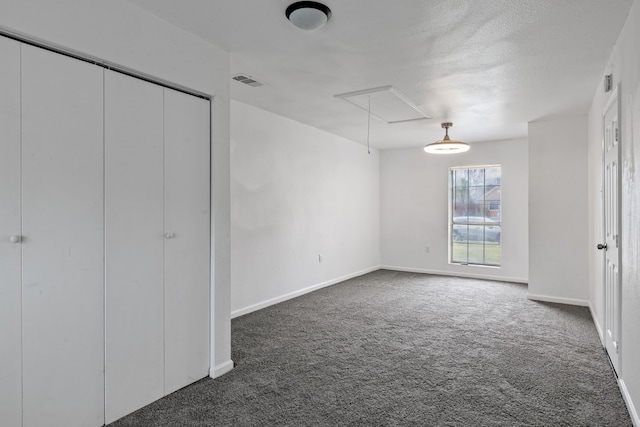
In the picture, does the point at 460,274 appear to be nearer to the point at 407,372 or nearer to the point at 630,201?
the point at 407,372

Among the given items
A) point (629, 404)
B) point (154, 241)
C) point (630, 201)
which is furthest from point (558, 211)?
point (154, 241)

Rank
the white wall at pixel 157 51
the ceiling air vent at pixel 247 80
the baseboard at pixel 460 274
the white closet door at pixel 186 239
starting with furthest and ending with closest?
the baseboard at pixel 460 274
the ceiling air vent at pixel 247 80
the white closet door at pixel 186 239
the white wall at pixel 157 51

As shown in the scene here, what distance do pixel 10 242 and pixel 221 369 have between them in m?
1.65

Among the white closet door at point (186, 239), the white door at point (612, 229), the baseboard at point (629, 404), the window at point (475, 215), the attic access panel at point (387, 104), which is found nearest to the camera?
the baseboard at point (629, 404)

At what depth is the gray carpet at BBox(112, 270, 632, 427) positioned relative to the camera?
2305mm

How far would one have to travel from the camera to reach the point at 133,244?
2346 millimetres

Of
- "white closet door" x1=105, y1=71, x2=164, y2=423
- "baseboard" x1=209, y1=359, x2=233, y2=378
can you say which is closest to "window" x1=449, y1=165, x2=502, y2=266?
"baseboard" x1=209, y1=359, x2=233, y2=378

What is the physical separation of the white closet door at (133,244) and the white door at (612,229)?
10.4 feet

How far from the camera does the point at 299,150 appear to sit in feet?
17.9

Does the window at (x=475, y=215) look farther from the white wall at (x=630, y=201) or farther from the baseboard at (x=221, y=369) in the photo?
the baseboard at (x=221, y=369)

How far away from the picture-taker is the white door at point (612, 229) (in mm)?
2738

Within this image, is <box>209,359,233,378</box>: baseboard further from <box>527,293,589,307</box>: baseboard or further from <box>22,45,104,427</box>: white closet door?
<box>527,293,589,307</box>: baseboard

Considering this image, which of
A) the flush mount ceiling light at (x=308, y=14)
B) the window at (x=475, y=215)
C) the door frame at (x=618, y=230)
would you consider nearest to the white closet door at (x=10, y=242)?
the flush mount ceiling light at (x=308, y=14)

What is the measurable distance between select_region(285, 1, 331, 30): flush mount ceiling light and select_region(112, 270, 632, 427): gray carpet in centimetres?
243
